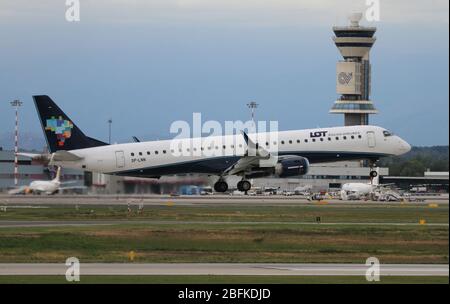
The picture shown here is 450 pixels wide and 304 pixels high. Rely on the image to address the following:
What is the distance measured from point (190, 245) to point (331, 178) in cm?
10175

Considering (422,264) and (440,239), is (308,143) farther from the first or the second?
(422,264)

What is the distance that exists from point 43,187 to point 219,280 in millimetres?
58449

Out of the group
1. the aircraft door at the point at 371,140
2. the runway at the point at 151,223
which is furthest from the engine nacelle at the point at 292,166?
the runway at the point at 151,223

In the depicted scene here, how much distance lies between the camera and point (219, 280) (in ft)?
119

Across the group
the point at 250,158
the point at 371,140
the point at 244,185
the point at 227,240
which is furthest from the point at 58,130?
the point at 227,240

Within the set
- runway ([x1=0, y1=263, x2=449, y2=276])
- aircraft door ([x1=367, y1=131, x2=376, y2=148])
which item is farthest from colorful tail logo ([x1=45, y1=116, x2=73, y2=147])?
runway ([x1=0, y1=263, x2=449, y2=276])

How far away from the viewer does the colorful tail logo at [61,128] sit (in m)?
79.4

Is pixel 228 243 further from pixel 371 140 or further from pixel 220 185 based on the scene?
pixel 371 140

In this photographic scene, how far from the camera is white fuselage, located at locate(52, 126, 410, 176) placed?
79200 mm

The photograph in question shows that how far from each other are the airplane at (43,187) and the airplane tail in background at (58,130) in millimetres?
6314

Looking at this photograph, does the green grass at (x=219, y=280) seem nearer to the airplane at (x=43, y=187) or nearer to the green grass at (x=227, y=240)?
the green grass at (x=227, y=240)

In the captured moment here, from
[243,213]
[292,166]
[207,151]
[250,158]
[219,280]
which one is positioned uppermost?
[207,151]

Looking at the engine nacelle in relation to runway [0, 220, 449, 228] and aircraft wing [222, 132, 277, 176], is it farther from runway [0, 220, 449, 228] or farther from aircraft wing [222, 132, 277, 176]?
runway [0, 220, 449, 228]
